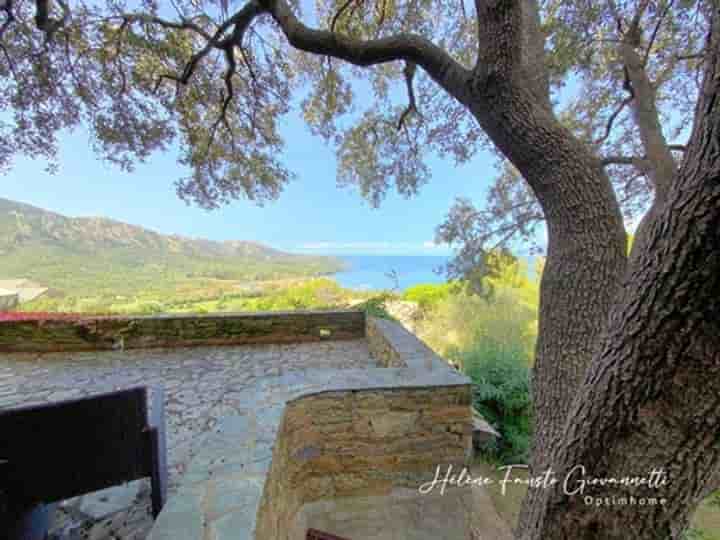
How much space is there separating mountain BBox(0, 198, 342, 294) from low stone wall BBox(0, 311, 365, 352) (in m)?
7.00

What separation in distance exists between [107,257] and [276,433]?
67.6 feet

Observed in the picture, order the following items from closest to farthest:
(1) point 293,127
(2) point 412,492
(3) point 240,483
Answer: (3) point 240,483 < (2) point 412,492 < (1) point 293,127

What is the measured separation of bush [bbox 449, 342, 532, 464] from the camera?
3684mm

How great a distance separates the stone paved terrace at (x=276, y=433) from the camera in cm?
136

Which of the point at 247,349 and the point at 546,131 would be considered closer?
the point at 546,131

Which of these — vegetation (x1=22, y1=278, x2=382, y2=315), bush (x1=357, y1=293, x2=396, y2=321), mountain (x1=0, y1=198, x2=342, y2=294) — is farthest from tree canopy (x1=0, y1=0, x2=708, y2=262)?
mountain (x1=0, y1=198, x2=342, y2=294)

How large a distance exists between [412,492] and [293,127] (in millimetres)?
5254

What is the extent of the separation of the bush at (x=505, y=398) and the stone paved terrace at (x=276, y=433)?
1.60 m

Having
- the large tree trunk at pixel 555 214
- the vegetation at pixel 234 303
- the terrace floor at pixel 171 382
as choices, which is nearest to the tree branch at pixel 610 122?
the large tree trunk at pixel 555 214

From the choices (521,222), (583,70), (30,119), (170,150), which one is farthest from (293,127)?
(521,222)

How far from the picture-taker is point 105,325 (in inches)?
159

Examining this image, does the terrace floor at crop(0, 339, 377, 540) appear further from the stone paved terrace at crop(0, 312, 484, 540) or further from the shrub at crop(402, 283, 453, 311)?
the shrub at crop(402, 283, 453, 311)

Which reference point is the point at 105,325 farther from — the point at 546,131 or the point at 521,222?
the point at 521,222

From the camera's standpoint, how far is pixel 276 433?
1.61 m
